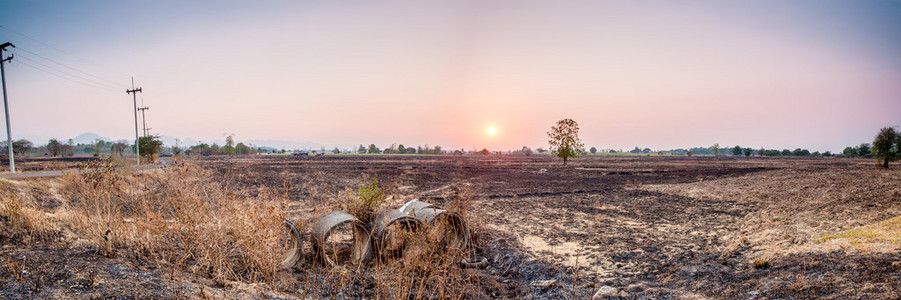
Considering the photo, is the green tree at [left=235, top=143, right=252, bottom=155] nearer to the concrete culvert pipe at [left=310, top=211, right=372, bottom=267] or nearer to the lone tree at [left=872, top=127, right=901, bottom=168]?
the concrete culvert pipe at [left=310, top=211, right=372, bottom=267]

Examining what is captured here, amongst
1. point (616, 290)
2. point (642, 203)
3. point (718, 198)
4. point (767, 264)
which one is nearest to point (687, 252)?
point (767, 264)

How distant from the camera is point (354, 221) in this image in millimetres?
6457

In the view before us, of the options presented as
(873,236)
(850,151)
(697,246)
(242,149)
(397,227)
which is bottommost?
(850,151)

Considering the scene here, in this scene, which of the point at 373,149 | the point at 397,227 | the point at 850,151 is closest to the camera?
the point at 397,227

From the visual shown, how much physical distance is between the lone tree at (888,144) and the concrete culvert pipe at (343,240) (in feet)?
165

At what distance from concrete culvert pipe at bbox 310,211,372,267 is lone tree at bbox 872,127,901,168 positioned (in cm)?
5025

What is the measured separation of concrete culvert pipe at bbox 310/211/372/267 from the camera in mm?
6141

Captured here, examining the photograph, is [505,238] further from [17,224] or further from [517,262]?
[17,224]

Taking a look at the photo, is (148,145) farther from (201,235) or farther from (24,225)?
(201,235)

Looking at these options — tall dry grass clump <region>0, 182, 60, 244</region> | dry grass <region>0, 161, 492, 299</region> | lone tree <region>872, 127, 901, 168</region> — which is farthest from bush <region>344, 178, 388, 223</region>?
lone tree <region>872, 127, 901, 168</region>

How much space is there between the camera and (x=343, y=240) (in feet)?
28.2

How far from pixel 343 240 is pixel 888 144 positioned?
50.6m

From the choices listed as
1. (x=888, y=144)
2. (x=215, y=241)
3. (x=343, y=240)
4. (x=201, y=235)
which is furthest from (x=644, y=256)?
(x=888, y=144)

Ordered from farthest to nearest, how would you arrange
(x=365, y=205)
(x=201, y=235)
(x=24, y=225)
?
(x=365, y=205)
(x=24, y=225)
(x=201, y=235)
